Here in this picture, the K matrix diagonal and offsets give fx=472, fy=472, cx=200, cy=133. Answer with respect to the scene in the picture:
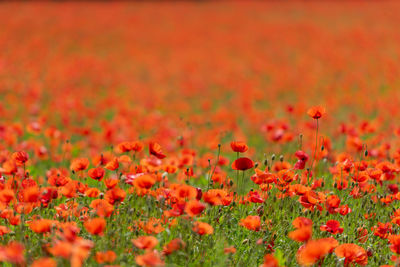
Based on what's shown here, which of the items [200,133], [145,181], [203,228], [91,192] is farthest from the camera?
[200,133]

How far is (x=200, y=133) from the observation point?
21.6ft

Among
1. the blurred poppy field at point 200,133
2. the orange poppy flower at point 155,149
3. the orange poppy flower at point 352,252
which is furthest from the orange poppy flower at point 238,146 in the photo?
the orange poppy flower at point 352,252

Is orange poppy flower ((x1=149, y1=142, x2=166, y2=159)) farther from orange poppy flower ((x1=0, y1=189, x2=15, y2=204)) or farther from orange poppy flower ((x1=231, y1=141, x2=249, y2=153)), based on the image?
orange poppy flower ((x1=0, y1=189, x2=15, y2=204))

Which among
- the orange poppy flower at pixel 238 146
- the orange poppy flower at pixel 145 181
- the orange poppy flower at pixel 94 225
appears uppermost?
the orange poppy flower at pixel 238 146

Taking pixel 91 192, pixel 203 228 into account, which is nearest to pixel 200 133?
pixel 91 192

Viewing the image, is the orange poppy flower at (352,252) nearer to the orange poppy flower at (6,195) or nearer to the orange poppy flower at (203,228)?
the orange poppy flower at (203,228)

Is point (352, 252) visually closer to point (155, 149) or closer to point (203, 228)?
A: point (203, 228)

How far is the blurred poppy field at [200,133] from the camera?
7.79 feet

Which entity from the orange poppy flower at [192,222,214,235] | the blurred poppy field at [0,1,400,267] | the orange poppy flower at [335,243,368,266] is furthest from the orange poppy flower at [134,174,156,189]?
the orange poppy flower at [335,243,368,266]

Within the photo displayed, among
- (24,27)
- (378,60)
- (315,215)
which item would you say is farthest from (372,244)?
(24,27)

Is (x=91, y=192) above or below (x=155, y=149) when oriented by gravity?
below

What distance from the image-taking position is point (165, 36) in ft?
51.0

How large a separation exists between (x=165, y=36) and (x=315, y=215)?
525 inches

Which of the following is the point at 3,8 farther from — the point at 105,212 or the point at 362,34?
the point at 105,212
